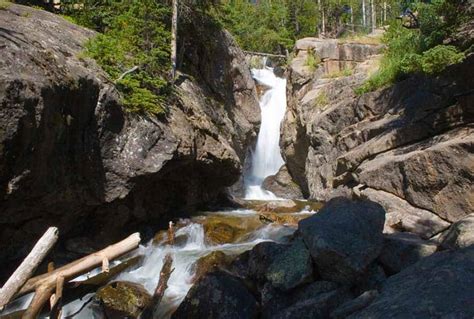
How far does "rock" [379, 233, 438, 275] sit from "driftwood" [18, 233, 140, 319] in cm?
465

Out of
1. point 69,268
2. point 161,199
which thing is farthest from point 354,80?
point 69,268

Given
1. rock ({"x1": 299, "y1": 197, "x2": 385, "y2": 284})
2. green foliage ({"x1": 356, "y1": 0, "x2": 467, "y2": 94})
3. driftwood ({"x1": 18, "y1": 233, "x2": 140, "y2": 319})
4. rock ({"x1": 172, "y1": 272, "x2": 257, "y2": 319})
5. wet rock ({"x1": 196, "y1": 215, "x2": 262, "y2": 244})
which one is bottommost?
wet rock ({"x1": 196, "y1": 215, "x2": 262, "y2": 244})

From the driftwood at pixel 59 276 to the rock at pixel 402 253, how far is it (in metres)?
4.65

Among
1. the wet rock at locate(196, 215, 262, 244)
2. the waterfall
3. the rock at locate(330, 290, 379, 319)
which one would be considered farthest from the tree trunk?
the rock at locate(330, 290, 379, 319)

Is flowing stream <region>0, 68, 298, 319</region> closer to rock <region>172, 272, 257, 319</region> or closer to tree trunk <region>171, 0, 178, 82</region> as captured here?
rock <region>172, 272, 257, 319</region>

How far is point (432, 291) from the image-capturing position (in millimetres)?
4727

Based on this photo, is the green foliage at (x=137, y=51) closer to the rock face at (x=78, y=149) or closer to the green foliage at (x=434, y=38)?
the rock face at (x=78, y=149)

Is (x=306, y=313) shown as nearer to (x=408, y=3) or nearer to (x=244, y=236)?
(x=244, y=236)

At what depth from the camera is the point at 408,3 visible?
11.2 m

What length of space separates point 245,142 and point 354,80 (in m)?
6.96

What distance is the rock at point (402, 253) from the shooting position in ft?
22.7

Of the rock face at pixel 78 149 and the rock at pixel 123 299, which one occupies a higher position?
the rock face at pixel 78 149

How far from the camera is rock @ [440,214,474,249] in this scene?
6.43m

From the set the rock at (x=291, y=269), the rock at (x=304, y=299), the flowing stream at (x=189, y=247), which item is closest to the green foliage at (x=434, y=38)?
the flowing stream at (x=189, y=247)
